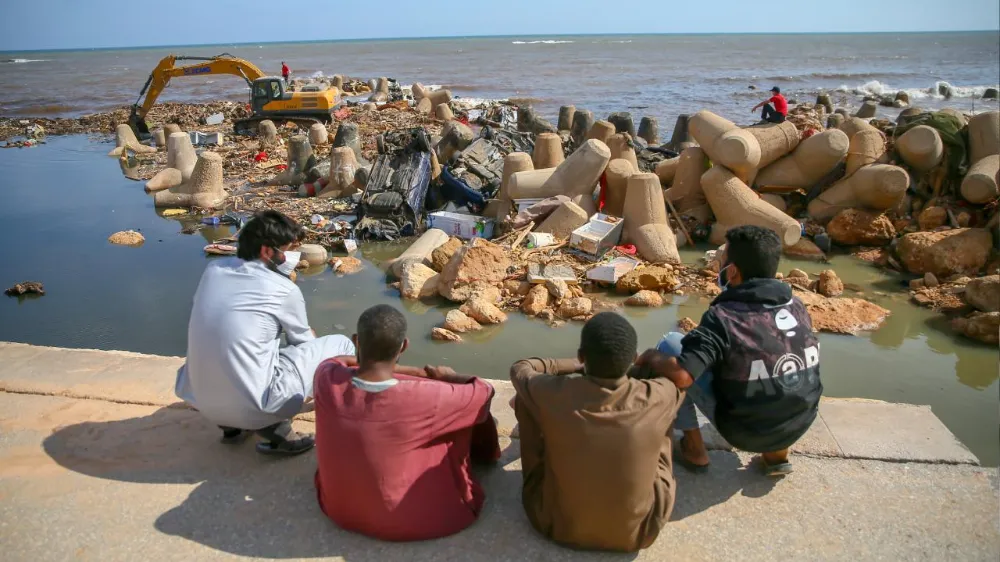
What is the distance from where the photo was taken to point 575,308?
240 inches

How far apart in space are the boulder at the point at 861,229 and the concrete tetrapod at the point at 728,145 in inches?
44.0

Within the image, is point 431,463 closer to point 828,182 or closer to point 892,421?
point 892,421

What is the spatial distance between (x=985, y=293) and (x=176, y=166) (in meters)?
11.5

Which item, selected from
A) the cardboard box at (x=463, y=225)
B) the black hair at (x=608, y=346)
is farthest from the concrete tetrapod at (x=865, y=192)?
the black hair at (x=608, y=346)

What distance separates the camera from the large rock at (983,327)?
538 cm

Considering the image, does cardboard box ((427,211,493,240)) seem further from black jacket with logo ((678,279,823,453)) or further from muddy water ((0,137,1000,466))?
black jacket with logo ((678,279,823,453))

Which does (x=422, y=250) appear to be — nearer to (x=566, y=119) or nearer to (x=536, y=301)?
(x=536, y=301)

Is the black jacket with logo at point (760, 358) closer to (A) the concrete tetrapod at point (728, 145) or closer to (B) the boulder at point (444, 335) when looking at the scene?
(B) the boulder at point (444, 335)

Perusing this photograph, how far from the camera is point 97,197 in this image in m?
11.1

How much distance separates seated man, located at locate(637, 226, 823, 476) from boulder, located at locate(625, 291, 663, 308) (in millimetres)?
3456

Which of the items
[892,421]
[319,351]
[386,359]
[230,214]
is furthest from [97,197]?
[892,421]

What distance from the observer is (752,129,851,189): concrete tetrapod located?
8.02m

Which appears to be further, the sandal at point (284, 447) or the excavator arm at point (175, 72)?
the excavator arm at point (175, 72)

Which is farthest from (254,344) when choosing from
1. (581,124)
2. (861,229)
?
(581,124)
